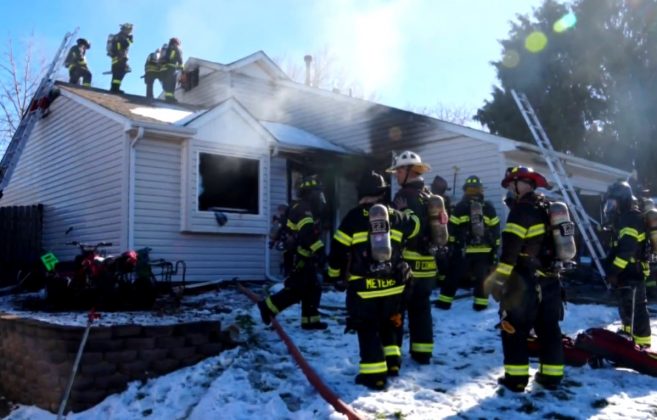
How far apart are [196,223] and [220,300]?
2144 mm

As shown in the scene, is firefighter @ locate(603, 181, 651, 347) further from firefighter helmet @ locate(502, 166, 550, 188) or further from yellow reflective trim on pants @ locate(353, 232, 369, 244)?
yellow reflective trim on pants @ locate(353, 232, 369, 244)

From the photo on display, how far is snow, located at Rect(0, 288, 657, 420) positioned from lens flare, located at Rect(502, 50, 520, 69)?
20.9 m

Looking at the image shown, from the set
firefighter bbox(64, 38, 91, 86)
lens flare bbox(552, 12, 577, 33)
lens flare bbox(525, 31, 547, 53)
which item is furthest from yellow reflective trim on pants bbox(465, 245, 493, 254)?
lens flare bbox(552, 12, 577, 33)

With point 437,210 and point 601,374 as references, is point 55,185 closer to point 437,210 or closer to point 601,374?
point 437,210

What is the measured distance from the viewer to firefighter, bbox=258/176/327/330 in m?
6.80

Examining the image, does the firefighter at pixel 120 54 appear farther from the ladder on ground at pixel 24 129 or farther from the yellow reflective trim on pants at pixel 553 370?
the yellow reflective trim on pants at pixel 553 370

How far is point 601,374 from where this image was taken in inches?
223

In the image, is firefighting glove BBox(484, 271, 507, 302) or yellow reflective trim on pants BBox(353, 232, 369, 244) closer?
firefighting glove BBox(484, 271, 507, 302)

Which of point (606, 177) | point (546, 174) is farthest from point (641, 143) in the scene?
point (546, 174)

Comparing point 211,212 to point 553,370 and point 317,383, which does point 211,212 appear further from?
point 553,370

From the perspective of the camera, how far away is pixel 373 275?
16.4 ft

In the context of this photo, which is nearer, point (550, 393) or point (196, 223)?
point (550, 393)

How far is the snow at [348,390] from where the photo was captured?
4633 mm

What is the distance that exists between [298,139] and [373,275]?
29.0 feet
